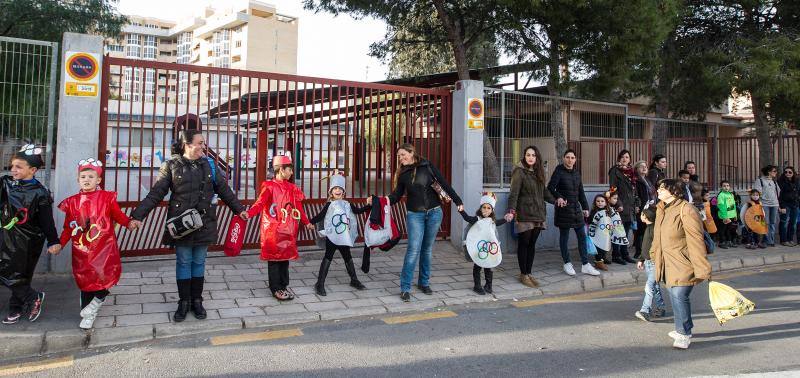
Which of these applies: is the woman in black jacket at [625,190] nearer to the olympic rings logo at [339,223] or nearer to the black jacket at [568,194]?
the black jacket at [568,194]

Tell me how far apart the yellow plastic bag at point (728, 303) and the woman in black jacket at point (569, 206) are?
2756 millimetres

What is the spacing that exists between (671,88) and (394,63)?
7127 millimetres

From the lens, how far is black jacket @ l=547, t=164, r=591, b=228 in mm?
7094

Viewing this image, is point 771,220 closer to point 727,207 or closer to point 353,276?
point 727,207

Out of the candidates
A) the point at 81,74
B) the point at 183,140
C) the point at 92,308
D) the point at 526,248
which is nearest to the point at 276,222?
the point at 183,140

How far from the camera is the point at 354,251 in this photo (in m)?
7.95

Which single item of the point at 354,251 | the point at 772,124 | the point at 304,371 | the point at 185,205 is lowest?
the point at 304,371

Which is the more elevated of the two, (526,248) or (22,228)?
(22,228)

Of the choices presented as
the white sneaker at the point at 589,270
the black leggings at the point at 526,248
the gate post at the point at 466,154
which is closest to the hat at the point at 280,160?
the black leggings at the point at 526,248

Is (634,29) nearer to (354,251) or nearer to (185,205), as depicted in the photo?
(354,251)

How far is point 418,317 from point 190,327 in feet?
6.91

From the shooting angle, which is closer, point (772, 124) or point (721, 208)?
point (721, 208)

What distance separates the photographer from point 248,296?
18.7 feet

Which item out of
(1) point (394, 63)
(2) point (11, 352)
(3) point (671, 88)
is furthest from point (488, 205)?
(1) point (394, 63)
